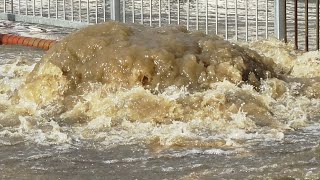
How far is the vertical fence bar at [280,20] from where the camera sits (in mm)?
10953

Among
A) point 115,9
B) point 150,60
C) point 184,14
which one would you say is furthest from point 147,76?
point 184,14

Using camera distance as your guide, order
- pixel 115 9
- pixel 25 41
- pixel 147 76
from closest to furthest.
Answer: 1. pixel 147 76
2. pixel 115 9
3. pixel 25 41

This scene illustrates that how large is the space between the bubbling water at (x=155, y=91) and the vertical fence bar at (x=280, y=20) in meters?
1.31

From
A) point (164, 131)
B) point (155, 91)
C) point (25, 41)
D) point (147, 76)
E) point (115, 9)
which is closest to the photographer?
point (164, 131)

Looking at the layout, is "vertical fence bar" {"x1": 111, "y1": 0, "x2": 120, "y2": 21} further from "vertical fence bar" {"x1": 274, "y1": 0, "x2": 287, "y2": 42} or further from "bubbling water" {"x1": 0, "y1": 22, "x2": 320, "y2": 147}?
"bubbling water" {"x1": 0, "y1": 22, "x2": 320, "y2": 147}

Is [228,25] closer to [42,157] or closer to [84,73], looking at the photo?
[84,73]

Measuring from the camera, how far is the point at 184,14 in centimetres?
1322

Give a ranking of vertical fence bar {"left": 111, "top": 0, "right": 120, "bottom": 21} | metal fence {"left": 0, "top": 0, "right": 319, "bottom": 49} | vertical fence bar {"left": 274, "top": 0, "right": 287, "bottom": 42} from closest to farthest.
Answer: vertical fence bar {"left": 274, "top": 0, "right": 287, "bottom": 42}, metal fence {"left": 0, "top": 0, "right": 319, "bottom": 49}, vertical fence bar {"left": 111, "top": 0, "right": 120, "bottom": 21}

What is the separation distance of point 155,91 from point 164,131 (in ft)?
3.23

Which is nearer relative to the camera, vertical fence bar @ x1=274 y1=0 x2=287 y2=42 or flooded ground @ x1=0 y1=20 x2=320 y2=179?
flooded ground @ x1=0 y1=20 x2=320 y2=179

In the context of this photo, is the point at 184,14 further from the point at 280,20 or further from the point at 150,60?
the point at 150,60

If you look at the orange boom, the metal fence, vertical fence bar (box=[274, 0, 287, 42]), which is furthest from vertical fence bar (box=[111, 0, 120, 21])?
vertical fence bar (box=[274, 0, 287, 42])

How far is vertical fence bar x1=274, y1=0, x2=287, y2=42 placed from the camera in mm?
10953

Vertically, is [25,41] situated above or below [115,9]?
below
